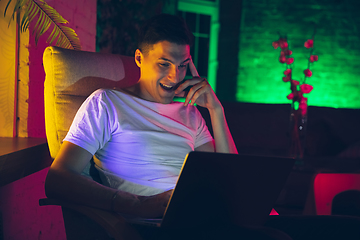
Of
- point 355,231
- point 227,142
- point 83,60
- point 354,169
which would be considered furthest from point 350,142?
point 83,60

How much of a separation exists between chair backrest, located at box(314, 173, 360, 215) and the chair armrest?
1.39 metres

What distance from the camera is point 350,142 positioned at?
11.3ft

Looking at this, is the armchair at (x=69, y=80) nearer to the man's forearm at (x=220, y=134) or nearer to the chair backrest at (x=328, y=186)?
the man's forearm at (x=220, y=134)

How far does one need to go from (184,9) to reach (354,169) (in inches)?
155

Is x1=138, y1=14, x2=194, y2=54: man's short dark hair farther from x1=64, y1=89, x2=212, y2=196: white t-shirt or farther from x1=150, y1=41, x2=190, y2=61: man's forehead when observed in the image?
x1=64, y1=89, x2=212, y2=196: white t-shirt

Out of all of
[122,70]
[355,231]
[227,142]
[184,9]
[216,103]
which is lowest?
[355,231]

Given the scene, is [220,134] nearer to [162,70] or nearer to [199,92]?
[199,92]

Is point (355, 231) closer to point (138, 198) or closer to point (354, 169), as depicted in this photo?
point (138, 198)

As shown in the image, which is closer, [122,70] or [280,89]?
[122,70]

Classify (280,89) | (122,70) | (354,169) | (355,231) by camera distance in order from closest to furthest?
(355,231) → (122,70) → (354,169) → (280,89)

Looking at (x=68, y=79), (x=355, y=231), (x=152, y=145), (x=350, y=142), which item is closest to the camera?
(x=355, y=231)

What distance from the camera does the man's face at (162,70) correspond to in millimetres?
1372

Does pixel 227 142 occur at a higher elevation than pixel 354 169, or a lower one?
higher

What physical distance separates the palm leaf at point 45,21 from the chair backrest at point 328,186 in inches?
61.2
